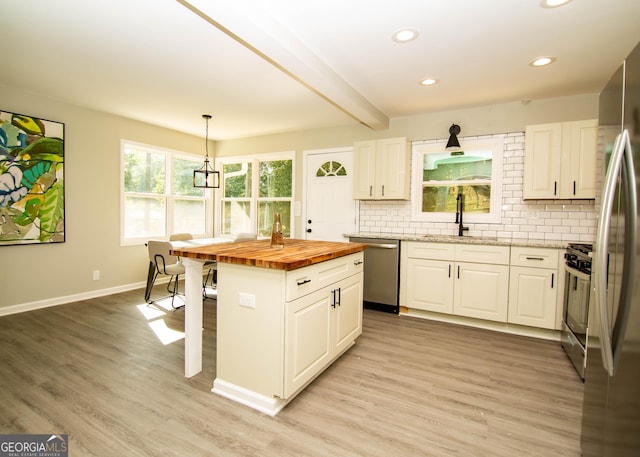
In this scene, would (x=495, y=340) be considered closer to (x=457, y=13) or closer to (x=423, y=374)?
(x=423, y=374)

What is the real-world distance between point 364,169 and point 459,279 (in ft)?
6.05

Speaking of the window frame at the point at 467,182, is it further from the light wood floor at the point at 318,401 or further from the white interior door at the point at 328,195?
the light wood floor at the point at 318,401

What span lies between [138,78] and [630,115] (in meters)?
3.80

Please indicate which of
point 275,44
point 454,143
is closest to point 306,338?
point 275,44

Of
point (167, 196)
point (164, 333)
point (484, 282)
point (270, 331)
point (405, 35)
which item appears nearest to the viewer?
point (270, 331)

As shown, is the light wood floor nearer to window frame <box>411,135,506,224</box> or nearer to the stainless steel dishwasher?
the stainless steel dishwasher

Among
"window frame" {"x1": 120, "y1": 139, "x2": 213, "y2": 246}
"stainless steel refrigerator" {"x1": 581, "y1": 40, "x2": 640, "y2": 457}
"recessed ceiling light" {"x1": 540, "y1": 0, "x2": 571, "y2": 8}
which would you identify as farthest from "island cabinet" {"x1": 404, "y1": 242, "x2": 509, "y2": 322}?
"window frame" {"x1": 120, "y1": 139, "x2": 213, "y2": 246}

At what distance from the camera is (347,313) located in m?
2.67

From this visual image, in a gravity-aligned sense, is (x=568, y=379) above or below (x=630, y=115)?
below

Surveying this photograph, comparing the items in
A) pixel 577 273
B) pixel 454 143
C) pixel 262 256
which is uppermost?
pixel 454 143

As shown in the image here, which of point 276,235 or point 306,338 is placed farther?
point 276,235

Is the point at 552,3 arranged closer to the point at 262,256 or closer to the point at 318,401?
the point at 262,256

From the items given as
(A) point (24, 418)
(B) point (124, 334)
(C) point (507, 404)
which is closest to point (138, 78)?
(B) point (124, 334)

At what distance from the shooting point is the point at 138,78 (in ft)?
10.7
